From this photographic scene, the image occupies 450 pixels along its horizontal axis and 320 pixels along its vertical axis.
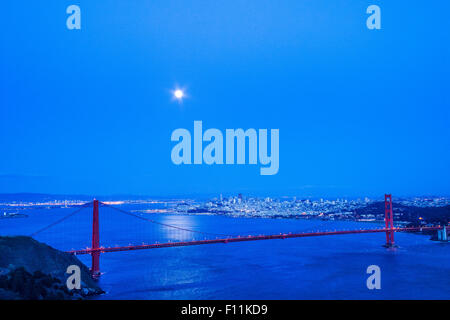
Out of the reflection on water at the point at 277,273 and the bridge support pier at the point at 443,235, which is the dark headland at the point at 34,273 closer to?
the reflection on water at the point at 277,273

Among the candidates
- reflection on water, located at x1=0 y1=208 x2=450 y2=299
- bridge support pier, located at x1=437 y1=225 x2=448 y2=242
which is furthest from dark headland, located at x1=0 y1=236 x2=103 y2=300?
bridge support pier, located at x1=437 y1=225 x2=448 y2=242

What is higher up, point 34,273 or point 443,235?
point 34,273

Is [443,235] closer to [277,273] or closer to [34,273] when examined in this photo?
[277,273]

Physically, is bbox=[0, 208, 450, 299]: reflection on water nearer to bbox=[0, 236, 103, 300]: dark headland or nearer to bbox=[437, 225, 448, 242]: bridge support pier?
bbox=[0, 236, 103, 300]: dark headland

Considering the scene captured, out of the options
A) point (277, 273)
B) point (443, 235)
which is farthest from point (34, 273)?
point (443, 235)

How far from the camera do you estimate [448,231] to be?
69.3 feet

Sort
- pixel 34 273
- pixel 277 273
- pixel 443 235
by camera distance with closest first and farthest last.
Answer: pixel 34 273 → pixel 277 273 → pixel 443 235

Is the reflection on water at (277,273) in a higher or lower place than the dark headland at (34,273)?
lower

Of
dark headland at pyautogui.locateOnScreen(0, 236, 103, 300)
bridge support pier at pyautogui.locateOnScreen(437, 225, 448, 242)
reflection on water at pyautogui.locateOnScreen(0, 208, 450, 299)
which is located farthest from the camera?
bridge support pier at pyautogui.locateOnScreen(437, 225, 448, 242)

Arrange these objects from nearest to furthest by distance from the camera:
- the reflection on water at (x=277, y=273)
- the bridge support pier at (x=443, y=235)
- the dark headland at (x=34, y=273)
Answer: the dark headland at (x=34, y=273)
the reflection on water at (x=277, y=273)
the bridge support pier at (x=443, y=235)

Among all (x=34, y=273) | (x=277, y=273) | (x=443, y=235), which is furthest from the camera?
(x=443, y=235)

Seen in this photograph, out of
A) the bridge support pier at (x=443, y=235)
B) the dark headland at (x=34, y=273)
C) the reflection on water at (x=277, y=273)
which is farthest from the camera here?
the bridge support pier at (x=443, y=235)

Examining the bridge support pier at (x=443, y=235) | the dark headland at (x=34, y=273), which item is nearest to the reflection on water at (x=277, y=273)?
the dark headland at (x=34, y=273)
